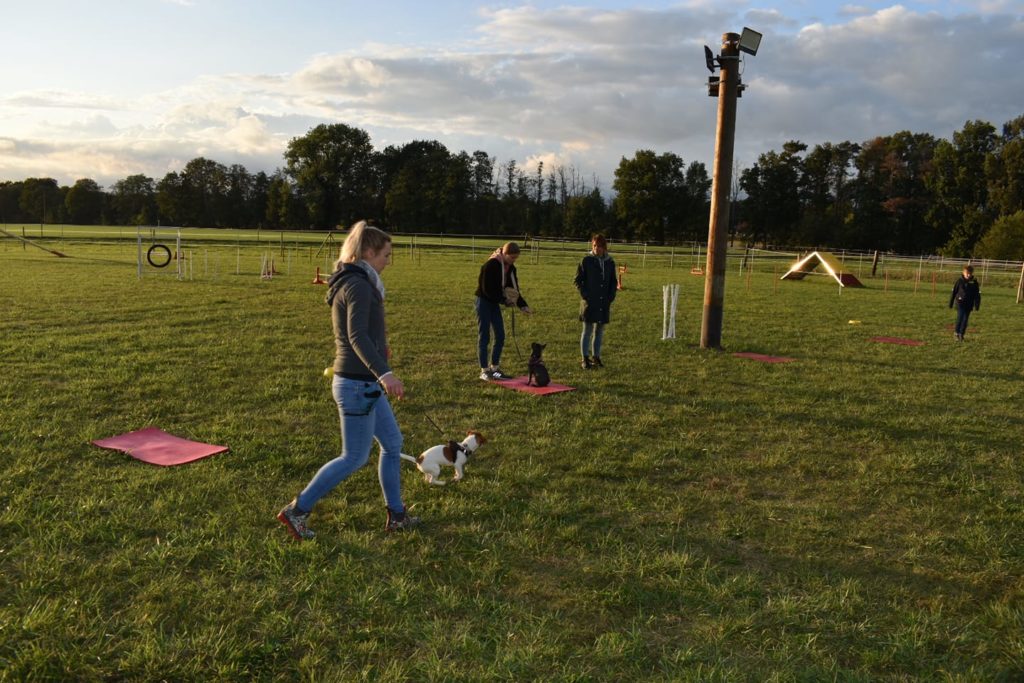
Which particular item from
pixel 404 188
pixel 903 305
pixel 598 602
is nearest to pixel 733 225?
pixel 404 188

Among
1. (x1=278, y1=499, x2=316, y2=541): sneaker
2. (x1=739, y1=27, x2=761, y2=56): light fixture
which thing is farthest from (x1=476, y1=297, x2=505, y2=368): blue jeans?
(x1=739, y1=27, x2=761, y2=56): light fixture

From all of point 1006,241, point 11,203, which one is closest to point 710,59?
point 1006,241

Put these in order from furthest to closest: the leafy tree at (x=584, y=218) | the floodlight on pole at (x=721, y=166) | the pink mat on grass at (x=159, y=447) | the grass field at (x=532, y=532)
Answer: the leafy tree at (x=584, y=218)
the floodlight on pole at (x=721, y=166)
the pink mat on grass at (x=159, y=447)
the grass field at (x=532, y=532)

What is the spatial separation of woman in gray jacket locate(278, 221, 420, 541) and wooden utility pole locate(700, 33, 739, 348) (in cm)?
794

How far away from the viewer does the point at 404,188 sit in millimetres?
84438

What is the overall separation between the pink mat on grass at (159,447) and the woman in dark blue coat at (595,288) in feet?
17.0

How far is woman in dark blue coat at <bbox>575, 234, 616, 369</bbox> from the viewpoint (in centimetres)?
943

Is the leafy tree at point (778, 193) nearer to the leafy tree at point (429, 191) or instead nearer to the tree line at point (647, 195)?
the tree line at point (647, 195)

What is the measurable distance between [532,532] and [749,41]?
941cm

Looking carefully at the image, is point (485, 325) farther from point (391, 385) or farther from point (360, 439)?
point (391, 385)

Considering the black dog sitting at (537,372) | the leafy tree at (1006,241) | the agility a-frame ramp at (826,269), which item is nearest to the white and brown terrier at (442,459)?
the black dog sitting at (537,372)

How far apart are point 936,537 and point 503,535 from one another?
2708mm

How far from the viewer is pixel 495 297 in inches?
342

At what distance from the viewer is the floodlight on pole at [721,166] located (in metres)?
10.9
